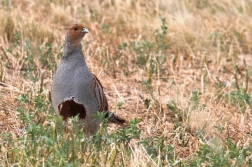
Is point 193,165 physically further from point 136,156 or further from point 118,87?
point 118,87

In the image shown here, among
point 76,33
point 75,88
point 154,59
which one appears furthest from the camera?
point 154,59

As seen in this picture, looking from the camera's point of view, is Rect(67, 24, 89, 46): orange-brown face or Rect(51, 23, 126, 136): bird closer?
Rect(51, 23, 126, 136): bird

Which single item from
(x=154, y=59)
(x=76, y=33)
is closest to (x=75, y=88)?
(x=76, y=33)

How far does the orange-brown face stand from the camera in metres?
4.84

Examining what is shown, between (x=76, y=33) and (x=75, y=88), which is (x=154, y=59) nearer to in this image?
(x=76, y=33)

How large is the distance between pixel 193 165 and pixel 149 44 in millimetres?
3459

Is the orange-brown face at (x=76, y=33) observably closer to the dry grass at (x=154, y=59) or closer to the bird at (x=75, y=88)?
the bird at (x=75, y=88)

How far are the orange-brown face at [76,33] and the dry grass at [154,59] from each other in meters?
0.84

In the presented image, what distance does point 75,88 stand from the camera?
15.3 feet

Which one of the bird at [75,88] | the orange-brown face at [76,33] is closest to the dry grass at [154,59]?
the bird at [75,88]

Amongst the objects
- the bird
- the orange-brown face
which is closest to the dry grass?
the bird

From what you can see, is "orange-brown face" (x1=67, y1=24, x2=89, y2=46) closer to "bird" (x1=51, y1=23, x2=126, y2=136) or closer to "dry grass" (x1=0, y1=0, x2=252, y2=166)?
"bird" (x1=51, y1=23, x2=126, y2=136)

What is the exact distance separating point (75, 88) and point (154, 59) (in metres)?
2.71

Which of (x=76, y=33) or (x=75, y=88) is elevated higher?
(x=76, y=33)
